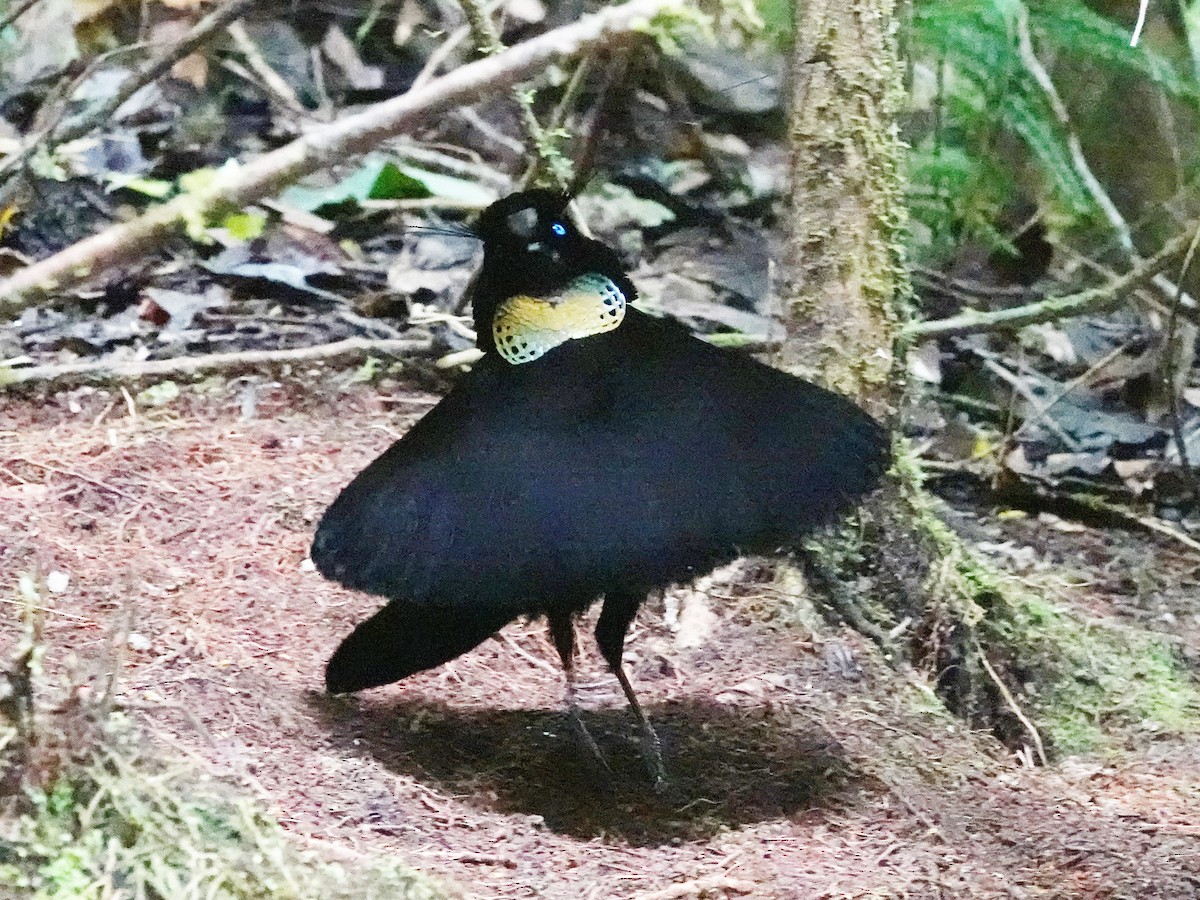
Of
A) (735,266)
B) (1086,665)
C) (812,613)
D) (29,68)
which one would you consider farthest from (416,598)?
(29,68)

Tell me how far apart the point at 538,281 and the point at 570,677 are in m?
0.66

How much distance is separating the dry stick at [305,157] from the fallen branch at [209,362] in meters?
2.40

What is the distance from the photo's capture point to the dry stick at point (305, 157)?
1.02 meters

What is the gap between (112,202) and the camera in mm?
4387

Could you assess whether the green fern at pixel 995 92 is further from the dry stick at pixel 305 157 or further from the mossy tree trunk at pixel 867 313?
the dry stick at pixel 305 157

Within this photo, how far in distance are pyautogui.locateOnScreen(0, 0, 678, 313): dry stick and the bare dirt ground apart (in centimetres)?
93

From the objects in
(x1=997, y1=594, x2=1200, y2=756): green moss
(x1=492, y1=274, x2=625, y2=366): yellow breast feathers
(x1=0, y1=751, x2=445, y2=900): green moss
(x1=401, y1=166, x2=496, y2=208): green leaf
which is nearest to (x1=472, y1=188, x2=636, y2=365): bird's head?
(x1=492, y1=274, x2=625, y2=366): yellow breast feathers

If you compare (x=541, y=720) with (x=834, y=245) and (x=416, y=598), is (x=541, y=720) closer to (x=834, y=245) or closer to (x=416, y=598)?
(x=416, y=598)

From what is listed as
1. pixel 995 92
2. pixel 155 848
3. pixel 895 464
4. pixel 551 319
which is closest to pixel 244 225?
pixel 155 848

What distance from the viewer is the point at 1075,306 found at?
3127 millimetres

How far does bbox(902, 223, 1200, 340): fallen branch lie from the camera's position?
9.92 ft

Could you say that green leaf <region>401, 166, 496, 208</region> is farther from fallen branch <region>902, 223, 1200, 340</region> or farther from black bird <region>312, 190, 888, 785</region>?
black bird <region>312, 190, 888, 785</region>

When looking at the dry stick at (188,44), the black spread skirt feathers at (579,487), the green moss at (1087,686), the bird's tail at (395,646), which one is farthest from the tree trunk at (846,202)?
the dry stick at (188,44)

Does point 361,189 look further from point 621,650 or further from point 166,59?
point 621,650
